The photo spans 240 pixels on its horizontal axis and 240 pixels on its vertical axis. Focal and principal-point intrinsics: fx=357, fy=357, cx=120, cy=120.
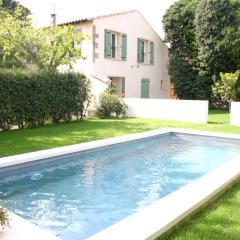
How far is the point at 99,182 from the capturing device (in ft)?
27.2

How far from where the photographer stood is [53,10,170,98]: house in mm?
23156

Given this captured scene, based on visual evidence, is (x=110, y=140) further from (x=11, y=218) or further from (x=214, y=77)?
(x=214, y=77)

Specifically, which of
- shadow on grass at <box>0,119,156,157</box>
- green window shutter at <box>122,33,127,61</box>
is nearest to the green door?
green window shutter at <box>122,33,127,61</box>

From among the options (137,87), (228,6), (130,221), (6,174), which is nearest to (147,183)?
(6,174)

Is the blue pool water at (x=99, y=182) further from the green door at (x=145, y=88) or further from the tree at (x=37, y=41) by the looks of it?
the green door at (x=145, y=88)

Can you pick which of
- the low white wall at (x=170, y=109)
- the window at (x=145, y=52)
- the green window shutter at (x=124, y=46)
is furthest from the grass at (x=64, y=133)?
the window at (x=145, y=52)

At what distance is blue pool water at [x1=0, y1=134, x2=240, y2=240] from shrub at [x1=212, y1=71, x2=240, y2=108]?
12339 mm

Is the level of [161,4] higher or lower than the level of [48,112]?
higher

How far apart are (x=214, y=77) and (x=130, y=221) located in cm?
2314

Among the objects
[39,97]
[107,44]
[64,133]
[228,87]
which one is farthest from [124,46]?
[64,133]

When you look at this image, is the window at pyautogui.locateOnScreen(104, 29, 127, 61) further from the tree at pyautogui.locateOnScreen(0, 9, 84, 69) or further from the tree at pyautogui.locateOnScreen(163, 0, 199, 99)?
the tree at pyautogui.locateOnScreen(0, 9, 84, 69)

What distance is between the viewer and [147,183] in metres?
8.27

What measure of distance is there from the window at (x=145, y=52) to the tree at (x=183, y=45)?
1552 mm

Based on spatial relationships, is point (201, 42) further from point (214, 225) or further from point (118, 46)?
point (214, 225)
